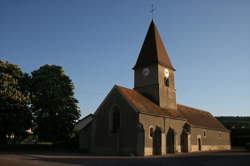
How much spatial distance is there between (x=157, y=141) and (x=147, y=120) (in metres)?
3.06

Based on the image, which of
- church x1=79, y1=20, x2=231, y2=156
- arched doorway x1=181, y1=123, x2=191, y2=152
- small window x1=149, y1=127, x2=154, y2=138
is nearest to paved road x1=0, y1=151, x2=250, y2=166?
church x1=79, y1=20, x2=231, y2=156

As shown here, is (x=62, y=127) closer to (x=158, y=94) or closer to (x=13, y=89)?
(x=13, y=89)

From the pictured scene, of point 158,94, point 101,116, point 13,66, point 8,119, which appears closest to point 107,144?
point 101,116

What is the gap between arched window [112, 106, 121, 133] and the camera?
29.2 metres

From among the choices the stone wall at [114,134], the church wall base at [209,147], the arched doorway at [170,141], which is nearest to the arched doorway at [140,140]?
the stone wall at [114,134]

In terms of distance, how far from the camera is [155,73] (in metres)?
34.1

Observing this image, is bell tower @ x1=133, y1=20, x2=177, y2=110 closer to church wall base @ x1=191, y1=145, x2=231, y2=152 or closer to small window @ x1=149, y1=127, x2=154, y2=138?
small window @ x1=149, y1=127, x2=154, y2=138

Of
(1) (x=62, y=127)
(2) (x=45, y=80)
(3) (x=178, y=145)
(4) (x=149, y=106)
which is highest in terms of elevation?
(2) (x=45, y=80)

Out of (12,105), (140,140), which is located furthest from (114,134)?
(12,105)

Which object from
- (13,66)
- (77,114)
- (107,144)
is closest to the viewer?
(107,144)

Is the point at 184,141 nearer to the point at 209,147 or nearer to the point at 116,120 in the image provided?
the point at 209,147

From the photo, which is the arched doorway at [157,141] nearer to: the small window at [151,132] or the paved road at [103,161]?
the small window at [151,132]

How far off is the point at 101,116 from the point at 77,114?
18.1 feet

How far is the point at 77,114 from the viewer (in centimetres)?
3472
